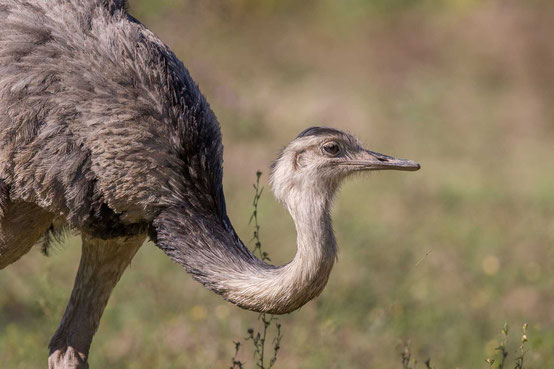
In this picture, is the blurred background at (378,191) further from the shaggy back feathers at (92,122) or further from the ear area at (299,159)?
the shaggy back feathers at (92,122)

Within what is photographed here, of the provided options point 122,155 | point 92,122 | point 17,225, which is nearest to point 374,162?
point 122,155

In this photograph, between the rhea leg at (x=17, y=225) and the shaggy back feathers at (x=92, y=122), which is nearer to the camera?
the shaggy back feathers at (x=92, y=122)

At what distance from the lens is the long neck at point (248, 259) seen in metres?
3.65

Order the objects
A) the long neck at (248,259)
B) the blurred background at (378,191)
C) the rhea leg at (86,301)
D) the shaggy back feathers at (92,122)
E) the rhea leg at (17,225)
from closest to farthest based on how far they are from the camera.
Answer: the long neck at (248,259), the shaggy back feathers at (92,122), the rhea leg at (17,225), the rhea leg at (86,301), the blurred background at (378,191)

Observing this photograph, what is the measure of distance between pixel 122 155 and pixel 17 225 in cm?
57

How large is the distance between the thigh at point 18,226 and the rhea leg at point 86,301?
0.31m

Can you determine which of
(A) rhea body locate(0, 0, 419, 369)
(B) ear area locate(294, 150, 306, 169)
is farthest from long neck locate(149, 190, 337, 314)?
(B) ear area locate(294, 150, 306, 169)

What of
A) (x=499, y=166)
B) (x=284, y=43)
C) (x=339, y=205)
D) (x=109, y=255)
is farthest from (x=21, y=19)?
(x=284, y=43)

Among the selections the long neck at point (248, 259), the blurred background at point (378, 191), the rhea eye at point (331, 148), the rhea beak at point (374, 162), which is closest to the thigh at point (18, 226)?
the long neck at point (248, 259)

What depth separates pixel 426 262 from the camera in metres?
6.95

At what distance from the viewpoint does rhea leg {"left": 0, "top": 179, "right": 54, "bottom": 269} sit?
13.2ft

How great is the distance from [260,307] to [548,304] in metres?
3.15

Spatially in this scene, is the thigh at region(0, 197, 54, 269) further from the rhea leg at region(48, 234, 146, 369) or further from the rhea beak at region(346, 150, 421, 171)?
the rhea beak at region(346, 150, 421, 171)

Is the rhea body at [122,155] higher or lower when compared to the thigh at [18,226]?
higher
